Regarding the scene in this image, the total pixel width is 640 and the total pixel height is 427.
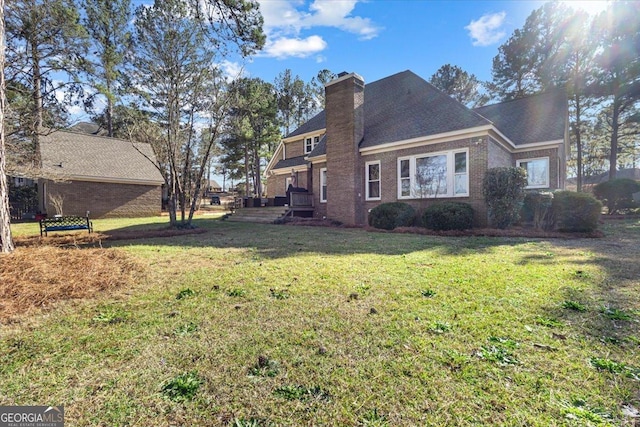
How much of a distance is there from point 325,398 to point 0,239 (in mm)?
6449

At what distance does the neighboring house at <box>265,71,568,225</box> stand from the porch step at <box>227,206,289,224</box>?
2295 mm

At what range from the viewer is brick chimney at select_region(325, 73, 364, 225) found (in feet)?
46.4

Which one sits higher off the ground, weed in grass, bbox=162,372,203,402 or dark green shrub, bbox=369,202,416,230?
dark green shrub, bbox=369,202,416,230

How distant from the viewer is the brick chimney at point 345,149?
14.1m

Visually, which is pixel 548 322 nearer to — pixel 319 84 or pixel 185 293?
pixel 185 293

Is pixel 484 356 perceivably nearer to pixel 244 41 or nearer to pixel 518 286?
pixel 518 286

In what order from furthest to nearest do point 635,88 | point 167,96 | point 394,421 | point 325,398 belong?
point 635,88 → point 167,96 → point 325,398 → point 394,421

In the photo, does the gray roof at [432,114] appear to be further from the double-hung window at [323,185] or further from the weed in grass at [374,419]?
the weed in grass at [374,419]

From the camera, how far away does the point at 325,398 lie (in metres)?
1.91

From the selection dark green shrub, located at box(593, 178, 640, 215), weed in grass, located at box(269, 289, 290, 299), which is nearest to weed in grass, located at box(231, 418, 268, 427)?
weed in grass, located at box(269, 289, 290, 299)

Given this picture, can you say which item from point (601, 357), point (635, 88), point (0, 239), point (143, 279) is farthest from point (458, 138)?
point (635, 88)

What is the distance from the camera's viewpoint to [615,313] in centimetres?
321

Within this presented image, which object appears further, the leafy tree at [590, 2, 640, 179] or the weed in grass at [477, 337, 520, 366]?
the leafy tree at [590, 2, 640, 179]

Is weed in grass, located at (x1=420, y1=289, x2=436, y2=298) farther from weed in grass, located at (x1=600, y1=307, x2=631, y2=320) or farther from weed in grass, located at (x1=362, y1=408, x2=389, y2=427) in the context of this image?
weed in grass, located at (x1=362, y1=408, x2=389, y2=427)
